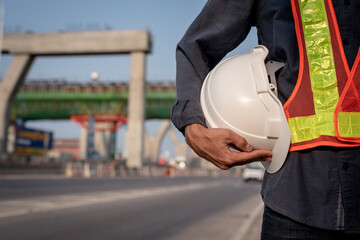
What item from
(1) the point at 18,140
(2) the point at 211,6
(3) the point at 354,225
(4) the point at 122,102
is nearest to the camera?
(3) the point at 354,225

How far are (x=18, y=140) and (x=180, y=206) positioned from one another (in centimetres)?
6135

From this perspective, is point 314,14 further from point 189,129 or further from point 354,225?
point 354,225

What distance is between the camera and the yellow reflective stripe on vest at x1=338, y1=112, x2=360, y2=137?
1510 millimetres

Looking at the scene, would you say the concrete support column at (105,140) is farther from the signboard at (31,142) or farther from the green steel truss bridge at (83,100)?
the signboard at (31,142)

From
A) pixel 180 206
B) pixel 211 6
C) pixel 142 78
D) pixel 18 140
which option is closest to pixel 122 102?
pixel 142 78

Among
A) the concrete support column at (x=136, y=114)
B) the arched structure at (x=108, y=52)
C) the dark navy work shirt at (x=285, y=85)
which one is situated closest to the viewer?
the dark navy work shirt at (x=285, y=85)

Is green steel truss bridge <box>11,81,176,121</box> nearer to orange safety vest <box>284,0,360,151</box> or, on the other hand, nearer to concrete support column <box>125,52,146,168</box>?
concrete support column <box>125,52,146,168</box>

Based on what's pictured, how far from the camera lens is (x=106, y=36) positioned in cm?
3819

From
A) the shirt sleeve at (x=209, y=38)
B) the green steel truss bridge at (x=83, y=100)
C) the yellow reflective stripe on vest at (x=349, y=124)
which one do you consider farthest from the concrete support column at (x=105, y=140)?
the yellow reflective stripe on vest at (x=349, y=124)

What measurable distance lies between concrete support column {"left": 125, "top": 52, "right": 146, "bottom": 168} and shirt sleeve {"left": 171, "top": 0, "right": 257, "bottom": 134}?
35681 millimetres

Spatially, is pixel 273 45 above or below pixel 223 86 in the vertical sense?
above

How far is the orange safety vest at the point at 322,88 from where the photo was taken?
153 centimetres

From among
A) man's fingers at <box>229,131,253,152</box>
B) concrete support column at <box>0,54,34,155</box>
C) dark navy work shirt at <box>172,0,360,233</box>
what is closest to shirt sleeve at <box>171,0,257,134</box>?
dark navy work shirt at <box>172,0,360,233</box>

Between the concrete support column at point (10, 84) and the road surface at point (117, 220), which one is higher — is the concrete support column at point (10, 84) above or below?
above
